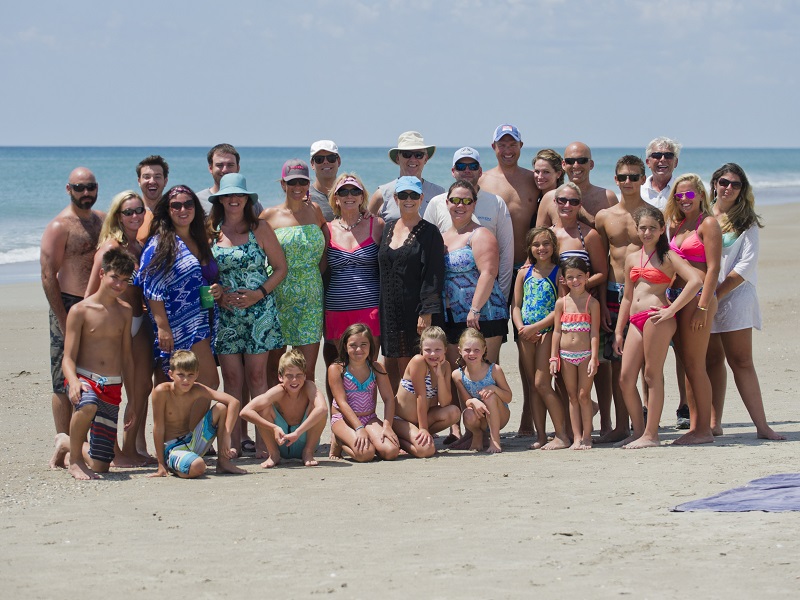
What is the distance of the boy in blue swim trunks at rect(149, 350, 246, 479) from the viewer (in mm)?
6766

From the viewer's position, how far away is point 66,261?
719 centimetres

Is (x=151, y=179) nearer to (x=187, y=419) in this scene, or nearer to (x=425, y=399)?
(x=187, y=419)

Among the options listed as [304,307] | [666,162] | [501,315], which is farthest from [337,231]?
[666,162]

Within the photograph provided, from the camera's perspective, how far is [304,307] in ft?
24.6

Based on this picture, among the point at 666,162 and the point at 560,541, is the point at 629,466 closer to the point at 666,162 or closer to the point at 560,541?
the point at 560,541

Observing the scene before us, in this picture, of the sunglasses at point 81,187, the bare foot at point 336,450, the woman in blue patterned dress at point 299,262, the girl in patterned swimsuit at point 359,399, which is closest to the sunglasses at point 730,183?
the girl in patterned swimsuit at point 359,399

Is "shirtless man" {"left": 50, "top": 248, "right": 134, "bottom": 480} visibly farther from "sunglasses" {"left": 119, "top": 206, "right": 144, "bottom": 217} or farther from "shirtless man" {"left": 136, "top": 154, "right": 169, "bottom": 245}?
"shirtless man" {"left": 136, "top": 154, "right": 169, "bottom": 245}

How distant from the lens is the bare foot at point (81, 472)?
21.9ft

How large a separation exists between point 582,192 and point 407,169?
1.38 meters

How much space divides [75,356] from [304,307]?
1581mm

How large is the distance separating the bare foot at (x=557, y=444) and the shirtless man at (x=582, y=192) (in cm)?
158

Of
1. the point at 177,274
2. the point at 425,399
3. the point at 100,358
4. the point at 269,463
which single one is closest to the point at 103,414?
the point at 100,358

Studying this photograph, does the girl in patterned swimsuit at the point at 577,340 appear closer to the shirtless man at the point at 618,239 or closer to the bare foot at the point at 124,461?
the shirtless man at the point at 618,239

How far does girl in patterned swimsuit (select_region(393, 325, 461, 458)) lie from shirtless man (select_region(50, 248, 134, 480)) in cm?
188
